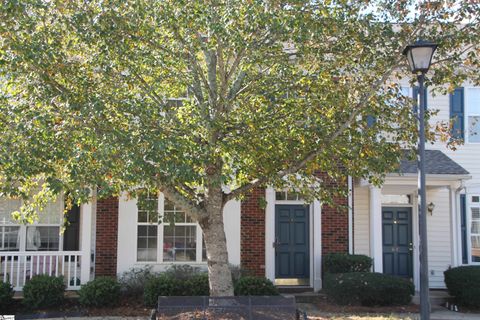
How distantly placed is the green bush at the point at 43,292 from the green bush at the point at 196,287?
2.71 metres

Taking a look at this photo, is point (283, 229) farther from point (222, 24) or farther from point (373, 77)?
point (222, 24)

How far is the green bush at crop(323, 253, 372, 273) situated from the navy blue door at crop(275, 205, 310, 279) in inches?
42.3

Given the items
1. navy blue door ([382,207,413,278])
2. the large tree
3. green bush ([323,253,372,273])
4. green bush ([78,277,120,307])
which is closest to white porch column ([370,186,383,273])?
green bush ([323,253,372,273])

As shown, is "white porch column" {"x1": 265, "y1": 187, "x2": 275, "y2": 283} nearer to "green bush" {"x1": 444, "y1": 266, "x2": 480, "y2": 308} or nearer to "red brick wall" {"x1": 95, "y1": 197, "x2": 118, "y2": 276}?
"red brick wall" {"x1": 95, "y1": 197, "x2": 118, "y2": 276}

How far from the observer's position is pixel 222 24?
8922 millimetres

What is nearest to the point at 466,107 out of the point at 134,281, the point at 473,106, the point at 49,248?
the point at 473,106

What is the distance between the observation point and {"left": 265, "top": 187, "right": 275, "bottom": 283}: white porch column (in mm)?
14297

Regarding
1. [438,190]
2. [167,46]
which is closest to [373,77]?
[167,46]

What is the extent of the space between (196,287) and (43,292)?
3276mm

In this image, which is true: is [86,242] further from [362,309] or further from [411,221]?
[411,221]

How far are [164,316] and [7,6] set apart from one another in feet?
17.2

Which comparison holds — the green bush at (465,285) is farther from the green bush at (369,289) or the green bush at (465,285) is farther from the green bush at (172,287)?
the green bush at (172,287)

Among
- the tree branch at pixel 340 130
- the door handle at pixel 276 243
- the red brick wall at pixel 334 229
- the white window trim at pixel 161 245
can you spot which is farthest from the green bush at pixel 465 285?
the white window trim at pixel 161 245

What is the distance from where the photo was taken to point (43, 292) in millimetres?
12164
